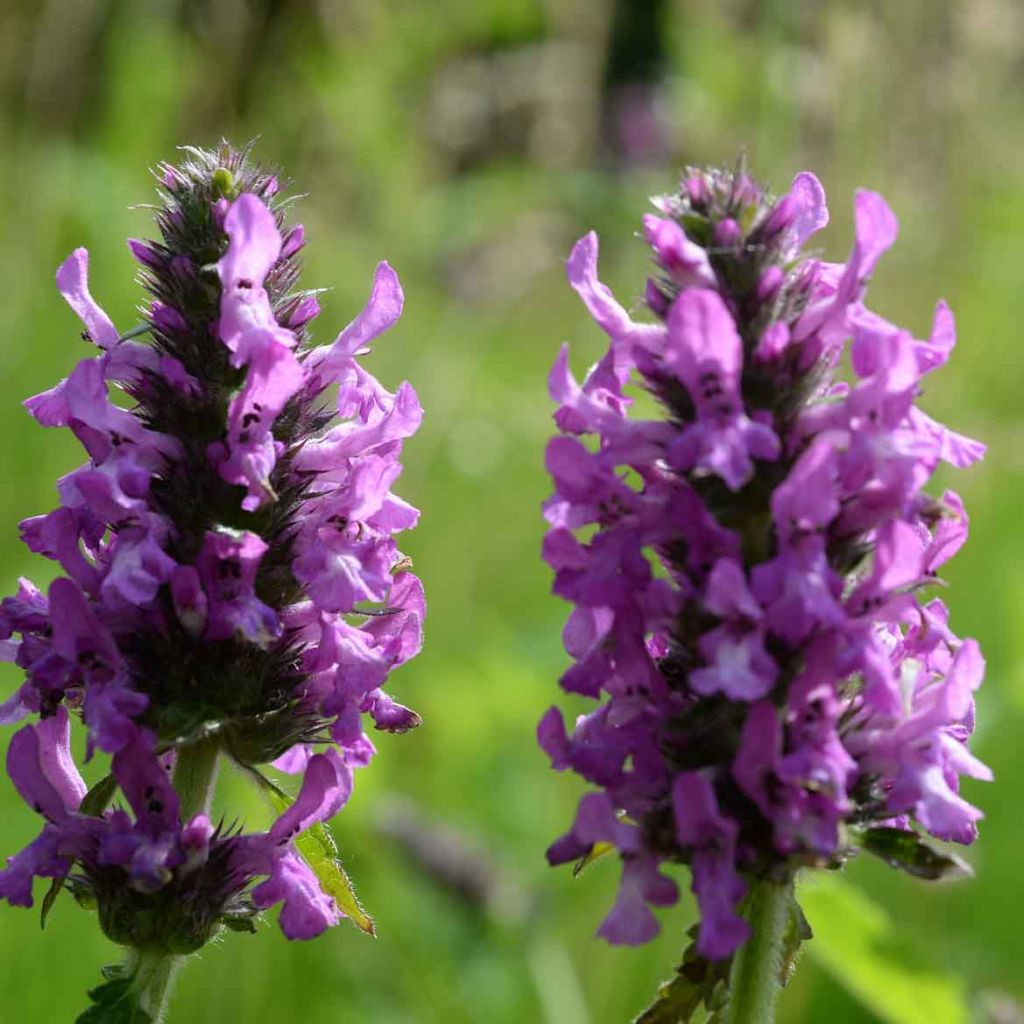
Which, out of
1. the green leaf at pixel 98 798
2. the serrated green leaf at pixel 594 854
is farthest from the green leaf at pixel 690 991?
the green leaf at pixel 98 798

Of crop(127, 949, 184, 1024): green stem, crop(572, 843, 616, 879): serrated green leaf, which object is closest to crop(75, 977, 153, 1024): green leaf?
crop(127, 949, 184, 1024): green stem

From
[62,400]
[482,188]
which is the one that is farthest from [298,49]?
[62,400]

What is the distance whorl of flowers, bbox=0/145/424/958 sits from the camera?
2.36m

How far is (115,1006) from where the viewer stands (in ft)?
7.71

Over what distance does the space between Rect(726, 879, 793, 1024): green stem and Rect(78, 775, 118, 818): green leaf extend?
1.05 m

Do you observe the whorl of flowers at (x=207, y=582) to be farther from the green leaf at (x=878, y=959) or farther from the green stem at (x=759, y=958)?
the green leaf at (x=878, y=959)

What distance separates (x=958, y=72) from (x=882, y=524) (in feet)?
16.1

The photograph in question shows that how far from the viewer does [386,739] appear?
681 cm

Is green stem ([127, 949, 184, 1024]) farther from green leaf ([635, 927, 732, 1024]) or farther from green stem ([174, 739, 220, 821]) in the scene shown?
green leaf ([635, 927, 732, 1024])

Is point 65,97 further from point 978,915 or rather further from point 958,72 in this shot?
point 978,915

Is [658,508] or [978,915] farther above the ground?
[978,915]

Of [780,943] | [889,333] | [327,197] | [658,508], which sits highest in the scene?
[327,197]

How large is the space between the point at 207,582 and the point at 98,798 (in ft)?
1.45

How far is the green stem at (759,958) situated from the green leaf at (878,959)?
96 cm
